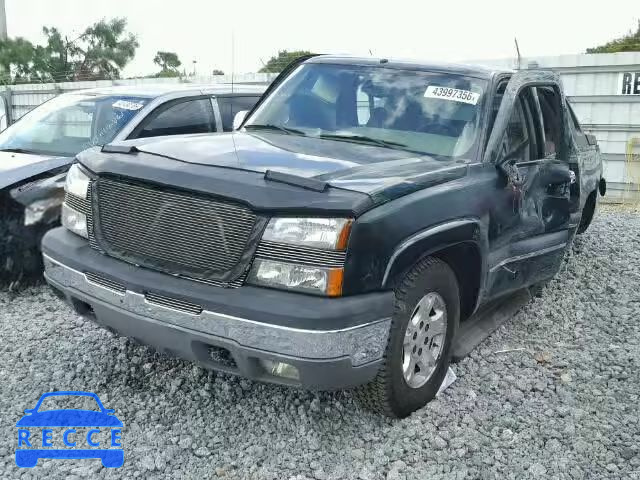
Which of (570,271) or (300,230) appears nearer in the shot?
(300,230)

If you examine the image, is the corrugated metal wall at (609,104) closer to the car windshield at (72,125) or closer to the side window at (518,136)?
the car windshield at (72,125)

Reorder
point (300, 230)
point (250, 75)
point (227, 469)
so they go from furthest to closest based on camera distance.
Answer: point (250, 75) → point (227, 469) → point (300, 230)

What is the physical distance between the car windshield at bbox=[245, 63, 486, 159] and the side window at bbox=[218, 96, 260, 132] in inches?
72.6

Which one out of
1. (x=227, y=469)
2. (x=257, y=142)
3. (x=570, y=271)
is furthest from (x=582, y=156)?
(x=227, y=469)

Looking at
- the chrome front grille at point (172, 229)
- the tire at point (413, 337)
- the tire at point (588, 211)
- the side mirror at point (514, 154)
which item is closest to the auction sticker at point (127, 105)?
the chrome front grille at point (172, 229)

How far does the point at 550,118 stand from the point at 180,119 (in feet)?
10.5

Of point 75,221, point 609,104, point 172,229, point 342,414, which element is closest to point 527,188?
point 342,414

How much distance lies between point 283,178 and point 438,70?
5.88 ft

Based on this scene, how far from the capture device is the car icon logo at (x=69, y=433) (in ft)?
9.70

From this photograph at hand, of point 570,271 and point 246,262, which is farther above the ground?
point 246,262

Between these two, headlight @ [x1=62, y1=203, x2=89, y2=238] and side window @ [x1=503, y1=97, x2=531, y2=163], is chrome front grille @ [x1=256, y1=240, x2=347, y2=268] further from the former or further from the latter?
side window @ [x1=503, y1=97, x2=531, y2=163]

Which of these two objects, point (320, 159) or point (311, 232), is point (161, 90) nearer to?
point (320, 159)

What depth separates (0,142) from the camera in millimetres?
5906

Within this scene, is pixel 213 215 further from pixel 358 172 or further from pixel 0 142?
pixel 0 142
